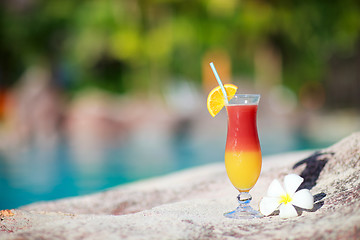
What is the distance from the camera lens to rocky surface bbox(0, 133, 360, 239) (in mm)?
1690

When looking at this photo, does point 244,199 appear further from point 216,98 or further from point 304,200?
point 216,98

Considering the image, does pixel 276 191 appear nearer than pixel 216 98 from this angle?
Yes

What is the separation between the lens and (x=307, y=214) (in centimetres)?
190

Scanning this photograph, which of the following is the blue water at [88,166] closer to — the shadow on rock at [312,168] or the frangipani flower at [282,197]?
the shadow on rock at [312,168]

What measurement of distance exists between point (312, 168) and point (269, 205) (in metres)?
0.62

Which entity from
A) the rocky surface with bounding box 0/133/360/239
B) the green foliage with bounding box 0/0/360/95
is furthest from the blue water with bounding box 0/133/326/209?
the green foliage with bounding box 0/0/360/95

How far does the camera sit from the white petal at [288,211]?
6.18 ft

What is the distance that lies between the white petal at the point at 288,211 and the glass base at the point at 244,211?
126 mm

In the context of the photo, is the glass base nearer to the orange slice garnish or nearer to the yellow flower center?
the yellow flower center

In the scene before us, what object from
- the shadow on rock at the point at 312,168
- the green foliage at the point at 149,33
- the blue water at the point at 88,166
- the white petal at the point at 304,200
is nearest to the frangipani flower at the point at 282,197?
the white petal at the point at 304,200

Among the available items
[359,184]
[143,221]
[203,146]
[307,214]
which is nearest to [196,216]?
[143,221]

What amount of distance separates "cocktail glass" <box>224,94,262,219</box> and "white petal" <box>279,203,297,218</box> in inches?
5.1

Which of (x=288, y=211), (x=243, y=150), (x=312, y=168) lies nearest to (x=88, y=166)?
(x=312, y=168)

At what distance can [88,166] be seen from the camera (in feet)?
23.5
